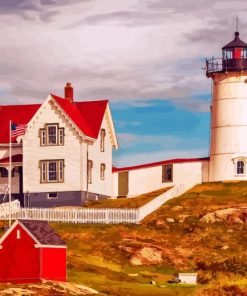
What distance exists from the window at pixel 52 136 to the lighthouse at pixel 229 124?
14.3 metres

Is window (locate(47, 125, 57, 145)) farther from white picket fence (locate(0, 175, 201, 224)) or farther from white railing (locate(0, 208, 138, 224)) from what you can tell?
white railing (locate(0, 208, 138, 224))

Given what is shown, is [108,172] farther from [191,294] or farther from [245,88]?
[191,294]

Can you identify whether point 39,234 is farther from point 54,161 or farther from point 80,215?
point 54,161

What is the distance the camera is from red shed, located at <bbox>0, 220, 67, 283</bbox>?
63.7 meters

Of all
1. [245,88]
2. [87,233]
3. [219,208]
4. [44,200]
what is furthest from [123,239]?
[245,88]

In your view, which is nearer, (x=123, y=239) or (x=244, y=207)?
(x=123, y=239)

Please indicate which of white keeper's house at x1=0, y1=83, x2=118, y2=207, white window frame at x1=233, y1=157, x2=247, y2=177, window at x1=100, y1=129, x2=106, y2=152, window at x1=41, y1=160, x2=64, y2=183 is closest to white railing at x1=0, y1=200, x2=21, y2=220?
white keeper's house at x1=0, y1=83, x2=118, y2=207

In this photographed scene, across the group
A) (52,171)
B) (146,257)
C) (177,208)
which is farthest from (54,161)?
(146,257)

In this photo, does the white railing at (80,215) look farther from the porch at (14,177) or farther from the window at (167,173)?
the window at (167,173)

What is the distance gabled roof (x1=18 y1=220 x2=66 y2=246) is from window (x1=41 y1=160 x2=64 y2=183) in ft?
77.6

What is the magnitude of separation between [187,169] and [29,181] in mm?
14505

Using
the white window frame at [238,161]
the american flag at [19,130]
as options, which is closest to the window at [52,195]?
the american flag at [19,130]

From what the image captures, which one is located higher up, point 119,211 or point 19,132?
point 19,132

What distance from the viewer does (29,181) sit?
92500mm
